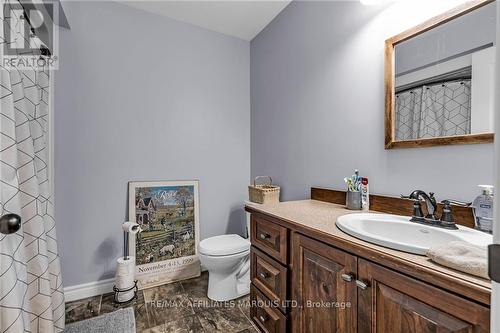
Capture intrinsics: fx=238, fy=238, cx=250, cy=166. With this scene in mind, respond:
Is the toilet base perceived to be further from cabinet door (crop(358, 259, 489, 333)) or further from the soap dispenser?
the soap dispenser

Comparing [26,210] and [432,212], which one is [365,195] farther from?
[26,210]

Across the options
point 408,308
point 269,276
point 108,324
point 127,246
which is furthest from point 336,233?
point 127,246

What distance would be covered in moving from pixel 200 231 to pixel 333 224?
166 cm

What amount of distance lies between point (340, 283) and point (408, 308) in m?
0.24

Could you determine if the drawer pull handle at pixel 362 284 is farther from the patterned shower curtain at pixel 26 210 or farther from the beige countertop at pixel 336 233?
the patterned shower curtain at pixel 26 210

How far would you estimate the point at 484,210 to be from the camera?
90 cm

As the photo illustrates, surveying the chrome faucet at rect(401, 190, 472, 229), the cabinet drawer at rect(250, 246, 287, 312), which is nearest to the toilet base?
the cabinet drawer at rect(250, 246, 287, 312)

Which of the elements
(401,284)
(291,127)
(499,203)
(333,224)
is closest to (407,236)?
(333,224)

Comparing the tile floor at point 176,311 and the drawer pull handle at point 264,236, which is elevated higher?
the drawer pull handle at point 264,236

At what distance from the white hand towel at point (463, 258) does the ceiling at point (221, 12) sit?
218 centimetres

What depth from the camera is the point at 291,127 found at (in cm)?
206

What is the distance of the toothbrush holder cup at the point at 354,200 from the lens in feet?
4.49

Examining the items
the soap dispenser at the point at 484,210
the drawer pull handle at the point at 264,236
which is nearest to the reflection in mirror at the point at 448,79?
the soap dispenser at the point at 484,210

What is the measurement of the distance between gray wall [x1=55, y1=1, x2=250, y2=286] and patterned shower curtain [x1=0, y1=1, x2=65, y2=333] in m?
0.51
